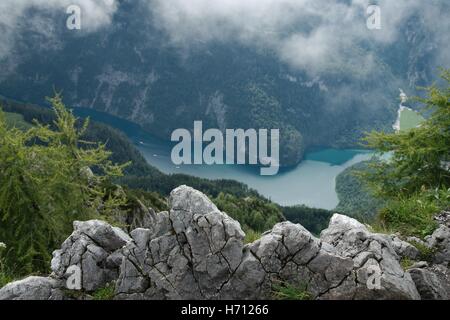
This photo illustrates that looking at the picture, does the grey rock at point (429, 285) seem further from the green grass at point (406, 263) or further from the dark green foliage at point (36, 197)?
the dark green foliage at point (36, 197)

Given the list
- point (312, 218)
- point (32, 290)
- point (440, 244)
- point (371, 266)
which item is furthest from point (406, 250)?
point (312, 218)

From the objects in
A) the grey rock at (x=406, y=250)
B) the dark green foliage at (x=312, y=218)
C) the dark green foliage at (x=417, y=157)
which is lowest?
the dark green foliage at (x=312, y=218)

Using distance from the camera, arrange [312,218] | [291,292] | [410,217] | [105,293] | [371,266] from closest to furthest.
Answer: [291,292]
[371,266]
[105,293]
[410,217]
[312,218]

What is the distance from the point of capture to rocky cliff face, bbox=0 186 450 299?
9773 millimetres

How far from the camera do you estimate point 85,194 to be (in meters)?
22.5

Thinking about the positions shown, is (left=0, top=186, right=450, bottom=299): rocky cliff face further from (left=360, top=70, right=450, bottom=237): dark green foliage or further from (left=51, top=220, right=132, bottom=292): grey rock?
(left=360, top=70, right=450, bottom=237): dark green foliage

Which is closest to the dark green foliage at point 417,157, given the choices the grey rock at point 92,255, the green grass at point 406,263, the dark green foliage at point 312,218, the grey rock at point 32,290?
the green grass at point 406,263

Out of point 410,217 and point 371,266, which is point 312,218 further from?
point 371,266

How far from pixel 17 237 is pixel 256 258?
41.2 ft

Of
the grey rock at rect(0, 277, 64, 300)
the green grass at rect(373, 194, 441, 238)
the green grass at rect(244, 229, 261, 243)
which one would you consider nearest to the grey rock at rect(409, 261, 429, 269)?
the green grass at rect(373, 194, 441, 238)

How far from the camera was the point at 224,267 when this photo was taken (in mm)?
10164

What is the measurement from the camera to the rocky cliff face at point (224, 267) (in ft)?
32.1

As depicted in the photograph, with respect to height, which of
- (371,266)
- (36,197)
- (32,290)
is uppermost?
(36,197)
